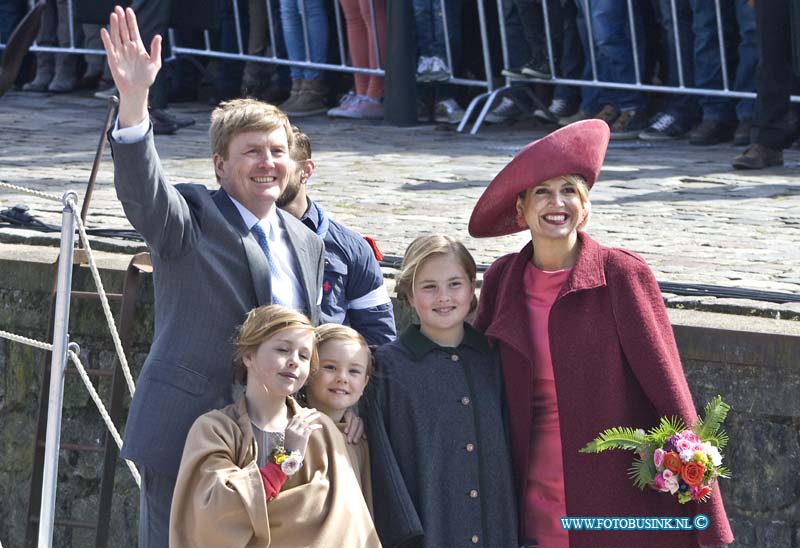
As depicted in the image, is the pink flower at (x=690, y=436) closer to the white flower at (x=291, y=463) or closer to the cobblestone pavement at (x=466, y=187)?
the white flower at (x=291, y=463)

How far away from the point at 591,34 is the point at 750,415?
18.2ft

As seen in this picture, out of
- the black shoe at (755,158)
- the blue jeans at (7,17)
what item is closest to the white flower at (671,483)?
the black shoe at (755,158)

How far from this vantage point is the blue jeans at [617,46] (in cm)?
970

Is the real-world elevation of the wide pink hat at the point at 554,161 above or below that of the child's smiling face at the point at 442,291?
above

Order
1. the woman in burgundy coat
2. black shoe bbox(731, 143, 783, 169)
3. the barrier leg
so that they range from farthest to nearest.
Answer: the barrier leg → black shoe bbox(731, 143, 783, 169) → the woman in burgundy coat

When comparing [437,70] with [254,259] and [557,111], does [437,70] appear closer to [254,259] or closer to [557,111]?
[557,111]

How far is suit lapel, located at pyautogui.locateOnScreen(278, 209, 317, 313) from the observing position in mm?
4004

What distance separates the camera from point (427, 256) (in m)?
3.98

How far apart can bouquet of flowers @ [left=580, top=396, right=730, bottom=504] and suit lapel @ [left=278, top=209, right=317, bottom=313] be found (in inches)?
32.3

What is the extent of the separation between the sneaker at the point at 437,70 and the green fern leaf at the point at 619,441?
7017mm

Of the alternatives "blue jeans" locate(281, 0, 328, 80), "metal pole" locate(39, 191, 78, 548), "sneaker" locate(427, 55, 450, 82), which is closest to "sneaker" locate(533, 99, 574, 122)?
"sneaker" locate(427, 55, 450, 82)

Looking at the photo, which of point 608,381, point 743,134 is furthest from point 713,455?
point 743,134

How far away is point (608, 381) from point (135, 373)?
8.25 feet

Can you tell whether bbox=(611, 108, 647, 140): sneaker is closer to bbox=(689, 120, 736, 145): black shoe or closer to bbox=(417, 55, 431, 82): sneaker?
bbox=(689, 120, 736, 145): black shoe
